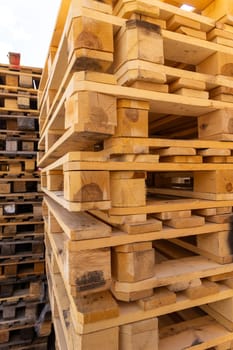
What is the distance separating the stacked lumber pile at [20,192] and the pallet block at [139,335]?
3.11 m

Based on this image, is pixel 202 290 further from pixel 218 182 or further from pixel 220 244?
pixel 218 182

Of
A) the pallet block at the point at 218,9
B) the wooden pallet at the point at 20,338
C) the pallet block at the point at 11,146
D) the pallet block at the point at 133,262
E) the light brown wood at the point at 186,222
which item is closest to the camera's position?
the pallet block at the point at 133,262

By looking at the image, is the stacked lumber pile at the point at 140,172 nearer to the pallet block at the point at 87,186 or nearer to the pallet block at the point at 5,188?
the pallet block at the point at 87,186

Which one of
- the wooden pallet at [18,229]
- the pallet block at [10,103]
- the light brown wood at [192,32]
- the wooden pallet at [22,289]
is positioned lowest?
the wooden pallet at [22,289]

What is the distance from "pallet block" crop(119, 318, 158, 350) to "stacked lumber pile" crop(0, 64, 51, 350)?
311 centimetres

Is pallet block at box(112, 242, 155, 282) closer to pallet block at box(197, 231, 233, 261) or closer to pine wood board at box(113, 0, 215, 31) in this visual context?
pallet block at box(197, 231, 233, 261)

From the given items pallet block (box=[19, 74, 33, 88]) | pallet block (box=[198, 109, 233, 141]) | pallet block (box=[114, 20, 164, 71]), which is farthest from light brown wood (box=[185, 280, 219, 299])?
pallet block (box=[19, 74, 33, 88])

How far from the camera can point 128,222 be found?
115cm

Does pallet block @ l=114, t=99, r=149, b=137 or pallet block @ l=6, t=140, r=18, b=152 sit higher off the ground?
pallet block @ l=6, t=140, r=18, b=152

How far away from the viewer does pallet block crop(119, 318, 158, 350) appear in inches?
43.7

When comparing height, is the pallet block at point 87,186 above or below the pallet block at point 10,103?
below

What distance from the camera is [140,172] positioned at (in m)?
1.17

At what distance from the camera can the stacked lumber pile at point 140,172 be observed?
1.05 m

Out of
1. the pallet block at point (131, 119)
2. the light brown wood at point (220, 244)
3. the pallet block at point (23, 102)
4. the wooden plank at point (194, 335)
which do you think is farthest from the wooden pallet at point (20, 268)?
the pallet block at point (131, 119)
